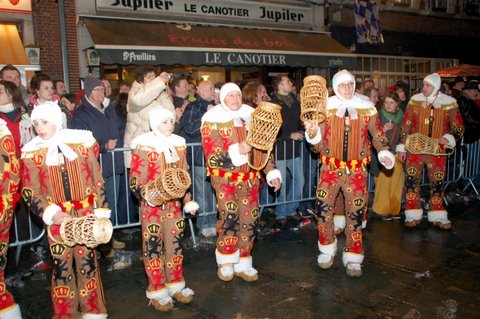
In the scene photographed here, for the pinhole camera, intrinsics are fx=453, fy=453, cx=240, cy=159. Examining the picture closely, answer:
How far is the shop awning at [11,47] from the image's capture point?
31.1ft

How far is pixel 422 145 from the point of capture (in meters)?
6.26

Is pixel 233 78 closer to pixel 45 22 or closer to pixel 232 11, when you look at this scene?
pixel 232 11

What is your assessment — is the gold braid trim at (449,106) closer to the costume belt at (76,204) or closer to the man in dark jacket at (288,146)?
the man in dark jacket at (288,146)

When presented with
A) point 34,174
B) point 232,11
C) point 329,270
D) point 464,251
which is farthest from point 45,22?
point 464,251

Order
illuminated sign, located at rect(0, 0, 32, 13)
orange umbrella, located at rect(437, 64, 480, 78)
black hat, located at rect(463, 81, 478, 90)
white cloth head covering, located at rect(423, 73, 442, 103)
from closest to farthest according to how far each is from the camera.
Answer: white cloth head covering, located at rect(423, 73, 442, 103)
black hat, located at rect(463, 81, 478, 90)
illuminated sign, located at rect(0, 0, 32, 13)
orange umbrella, located at rect(437, 64, 480, 78)

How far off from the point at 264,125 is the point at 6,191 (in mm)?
2154

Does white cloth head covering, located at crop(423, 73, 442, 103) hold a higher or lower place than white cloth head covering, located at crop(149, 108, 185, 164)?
higher

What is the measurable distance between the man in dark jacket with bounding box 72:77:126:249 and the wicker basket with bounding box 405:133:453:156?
3914 millimetres

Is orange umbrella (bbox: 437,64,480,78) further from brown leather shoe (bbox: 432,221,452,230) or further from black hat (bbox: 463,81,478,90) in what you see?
brown leather shoe (bbox: 432,221,452,230)

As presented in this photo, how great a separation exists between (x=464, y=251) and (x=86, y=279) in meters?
4.47

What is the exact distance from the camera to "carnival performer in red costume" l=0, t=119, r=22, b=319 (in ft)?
11.5

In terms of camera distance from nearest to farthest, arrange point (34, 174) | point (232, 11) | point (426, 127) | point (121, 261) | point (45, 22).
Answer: point (34, 174) < point (121, 261) < point (426, 127) < point (45, 22) < point (232, 11)

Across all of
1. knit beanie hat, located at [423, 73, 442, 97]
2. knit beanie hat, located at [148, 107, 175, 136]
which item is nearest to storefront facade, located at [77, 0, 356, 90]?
knit beanie hat, located at [423, 73, 442, 97]

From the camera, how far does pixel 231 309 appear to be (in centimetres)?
423
